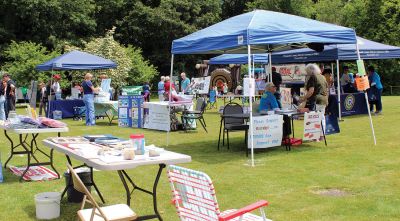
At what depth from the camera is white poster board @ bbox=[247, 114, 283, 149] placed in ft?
29.1

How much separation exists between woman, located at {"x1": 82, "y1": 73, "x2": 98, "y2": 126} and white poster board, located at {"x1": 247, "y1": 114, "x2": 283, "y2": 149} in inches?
293

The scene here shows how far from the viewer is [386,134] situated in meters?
11.5

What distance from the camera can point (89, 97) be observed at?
1517 centimetres

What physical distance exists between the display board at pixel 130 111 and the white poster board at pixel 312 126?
6131mm

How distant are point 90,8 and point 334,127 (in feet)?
94.6

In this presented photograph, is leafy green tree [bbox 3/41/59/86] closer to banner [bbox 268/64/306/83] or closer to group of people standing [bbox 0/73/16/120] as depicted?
group of people standing [bbox 0/73/16/120]

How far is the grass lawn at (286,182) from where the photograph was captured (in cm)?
561

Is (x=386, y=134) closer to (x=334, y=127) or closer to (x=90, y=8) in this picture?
(x=334, y=127)

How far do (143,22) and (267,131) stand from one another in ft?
108

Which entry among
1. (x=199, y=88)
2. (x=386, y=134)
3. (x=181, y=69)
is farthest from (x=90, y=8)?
(x=386, y=134)

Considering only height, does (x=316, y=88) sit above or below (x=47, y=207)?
above

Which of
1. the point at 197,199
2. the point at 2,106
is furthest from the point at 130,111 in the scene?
the point at 197,199

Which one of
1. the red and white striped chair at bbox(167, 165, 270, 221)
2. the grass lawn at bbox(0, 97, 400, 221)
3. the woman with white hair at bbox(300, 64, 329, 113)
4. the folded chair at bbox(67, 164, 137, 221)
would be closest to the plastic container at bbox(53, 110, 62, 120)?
the grass lawn at bbox(0, 97, 400, 221)

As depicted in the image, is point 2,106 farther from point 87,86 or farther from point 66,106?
point 66,106
